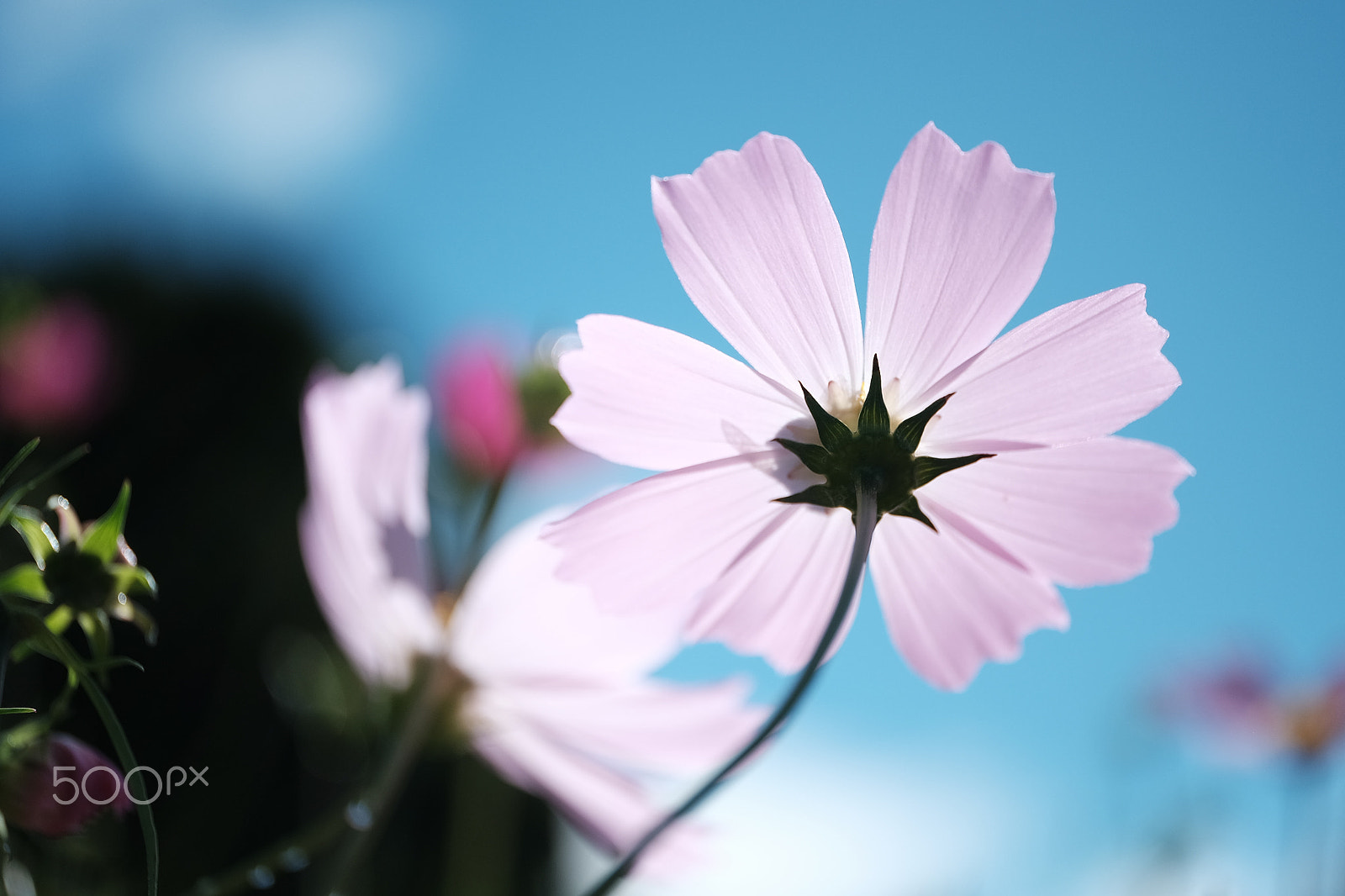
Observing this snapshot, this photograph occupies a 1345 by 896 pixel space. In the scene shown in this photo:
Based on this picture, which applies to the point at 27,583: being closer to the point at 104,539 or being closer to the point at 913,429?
the point at 104,539

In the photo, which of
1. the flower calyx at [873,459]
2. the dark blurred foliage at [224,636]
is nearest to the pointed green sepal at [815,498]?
the flower calyx at [873,459]

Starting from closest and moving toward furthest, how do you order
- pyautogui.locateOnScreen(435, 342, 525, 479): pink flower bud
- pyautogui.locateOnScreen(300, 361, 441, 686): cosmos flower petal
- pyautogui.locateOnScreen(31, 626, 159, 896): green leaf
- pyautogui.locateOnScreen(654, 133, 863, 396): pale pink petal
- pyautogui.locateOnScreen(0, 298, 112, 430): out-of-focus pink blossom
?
pyautogui.locateOnScreen(31, 626, 159, 896): green leaf, pyautogui.locateOnScreen(654, 133, 863, 396): pale pink petal, pyautogui.locateOnScreen(300, 361, 441, 686): cosmos flower petal, pyautogui.locateOnScreen(435, 342, 525, 479): pink flower bud, pyautogui.locateOnScreen(0, 298, 112, 430): out-of-focus pink blossom

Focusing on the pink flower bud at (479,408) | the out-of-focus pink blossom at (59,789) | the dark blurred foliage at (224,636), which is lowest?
the dark blurred foliage at (224,636)

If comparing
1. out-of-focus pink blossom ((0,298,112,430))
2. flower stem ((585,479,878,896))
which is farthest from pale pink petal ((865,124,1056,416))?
out-of-focus pink blossom ((0,298,112,430))

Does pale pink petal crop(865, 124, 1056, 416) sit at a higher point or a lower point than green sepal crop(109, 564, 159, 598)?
higher

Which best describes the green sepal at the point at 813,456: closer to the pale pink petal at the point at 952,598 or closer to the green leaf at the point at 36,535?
the pale pink petal at the point at 952,598

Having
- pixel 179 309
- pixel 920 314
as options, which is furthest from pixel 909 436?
pixel 179 309

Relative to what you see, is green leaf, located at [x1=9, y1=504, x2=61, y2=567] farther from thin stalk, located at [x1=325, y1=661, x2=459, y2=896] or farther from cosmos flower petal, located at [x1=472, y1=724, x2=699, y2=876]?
cosmos flower petal, located at [x1=472, y1=724, x2=699, y2=876]
